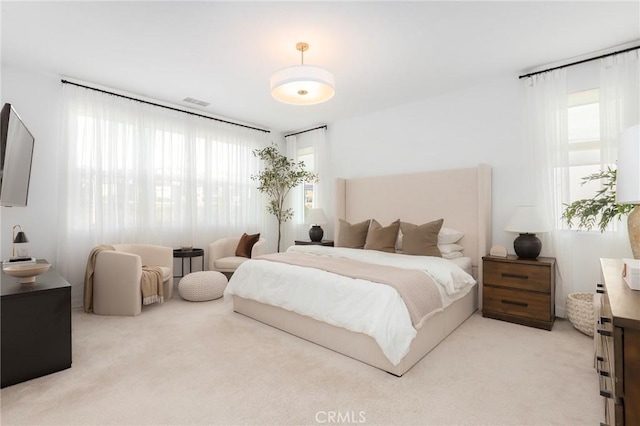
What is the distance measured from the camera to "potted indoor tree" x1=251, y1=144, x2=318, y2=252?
570cm

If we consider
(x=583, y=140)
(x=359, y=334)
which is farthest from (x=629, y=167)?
(x=583, y=140)

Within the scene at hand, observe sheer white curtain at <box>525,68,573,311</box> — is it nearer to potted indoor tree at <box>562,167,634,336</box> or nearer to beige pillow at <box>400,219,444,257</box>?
potted indoor tree at <box>562,167,634,336</box>

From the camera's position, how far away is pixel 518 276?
10.8ft

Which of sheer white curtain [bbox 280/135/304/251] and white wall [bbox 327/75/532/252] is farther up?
white wall [bbox 327/75/532/252]

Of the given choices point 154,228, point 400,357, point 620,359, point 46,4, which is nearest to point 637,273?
point 620,359

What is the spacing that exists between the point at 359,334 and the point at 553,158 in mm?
2881

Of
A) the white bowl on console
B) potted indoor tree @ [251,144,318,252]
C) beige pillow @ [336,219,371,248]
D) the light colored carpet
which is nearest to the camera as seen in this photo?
the light colored carpet

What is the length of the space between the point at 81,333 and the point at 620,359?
387cm

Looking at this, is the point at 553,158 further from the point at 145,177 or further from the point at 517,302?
the point at 145,177

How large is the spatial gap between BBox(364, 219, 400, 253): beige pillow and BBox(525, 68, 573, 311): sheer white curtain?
5.30ft

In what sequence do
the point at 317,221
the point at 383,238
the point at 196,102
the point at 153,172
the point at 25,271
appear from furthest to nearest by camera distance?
1. the point at 317,221
2. the point at 196,102
3. the point at 153,172
4. the point at 383,238
5. the point at 25,271

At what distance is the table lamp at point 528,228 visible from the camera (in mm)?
3244

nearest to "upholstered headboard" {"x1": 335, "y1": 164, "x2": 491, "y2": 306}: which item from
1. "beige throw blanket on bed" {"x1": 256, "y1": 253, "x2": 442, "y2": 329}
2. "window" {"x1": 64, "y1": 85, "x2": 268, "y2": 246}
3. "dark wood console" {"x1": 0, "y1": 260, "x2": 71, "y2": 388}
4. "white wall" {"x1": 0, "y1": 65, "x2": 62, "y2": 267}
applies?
"beige throw blanket on bed" {"x1": 256, "y1": 253, "x2": 442, "y2": 329}

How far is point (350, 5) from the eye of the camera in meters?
2.44
